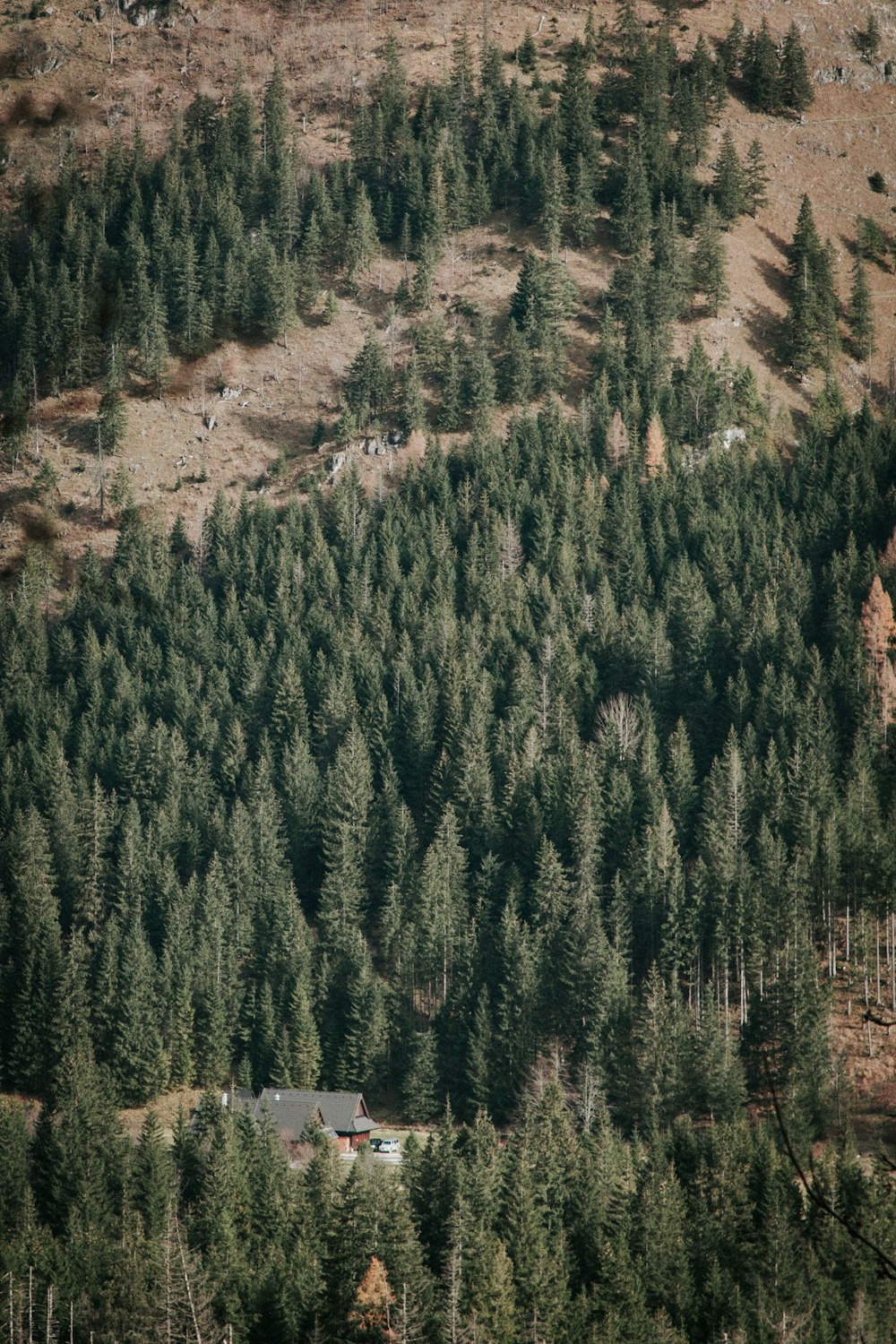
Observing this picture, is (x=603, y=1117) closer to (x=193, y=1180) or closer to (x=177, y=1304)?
(x=193, y=1180)

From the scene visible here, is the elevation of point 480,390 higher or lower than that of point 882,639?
higher

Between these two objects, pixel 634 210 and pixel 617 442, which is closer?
pixel 617 442

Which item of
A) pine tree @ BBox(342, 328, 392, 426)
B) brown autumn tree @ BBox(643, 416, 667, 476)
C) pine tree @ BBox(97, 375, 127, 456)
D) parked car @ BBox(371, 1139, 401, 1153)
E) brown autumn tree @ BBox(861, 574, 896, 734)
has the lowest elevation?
parked car @ BBox(371, 1139, 401, 1153)

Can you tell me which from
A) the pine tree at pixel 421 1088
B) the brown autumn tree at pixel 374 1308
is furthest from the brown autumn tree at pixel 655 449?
the brown autumn tree at pixel 374 1308

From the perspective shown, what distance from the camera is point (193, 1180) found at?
6994 cm

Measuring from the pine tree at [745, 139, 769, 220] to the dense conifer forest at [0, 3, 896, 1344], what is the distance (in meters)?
16.4

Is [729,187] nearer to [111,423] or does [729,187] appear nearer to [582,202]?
[582,202]

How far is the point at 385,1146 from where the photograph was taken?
8256 centimetres

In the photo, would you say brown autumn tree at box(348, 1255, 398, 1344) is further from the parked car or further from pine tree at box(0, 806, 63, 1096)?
pine tree at box(0, 806, 63, 1096)

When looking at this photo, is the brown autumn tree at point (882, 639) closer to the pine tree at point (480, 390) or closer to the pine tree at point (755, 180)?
the pine tree at point (480, 390)

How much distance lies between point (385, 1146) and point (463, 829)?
27.9 meters

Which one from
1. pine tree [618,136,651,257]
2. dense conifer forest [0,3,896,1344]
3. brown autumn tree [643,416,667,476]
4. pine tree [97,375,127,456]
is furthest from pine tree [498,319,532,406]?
pine tree [97,375,127,456]

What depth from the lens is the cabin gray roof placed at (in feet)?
270

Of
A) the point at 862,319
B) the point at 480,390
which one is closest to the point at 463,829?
the point at 480,390
